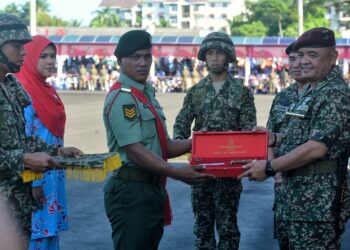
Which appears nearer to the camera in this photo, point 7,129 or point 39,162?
point 39,162

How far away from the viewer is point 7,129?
5.64 m

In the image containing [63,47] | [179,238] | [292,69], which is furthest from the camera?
[63,47]

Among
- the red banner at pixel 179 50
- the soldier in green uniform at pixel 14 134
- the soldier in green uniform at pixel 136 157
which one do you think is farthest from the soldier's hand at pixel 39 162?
the red banner at pixel 179 50

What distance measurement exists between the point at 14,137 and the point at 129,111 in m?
0.70

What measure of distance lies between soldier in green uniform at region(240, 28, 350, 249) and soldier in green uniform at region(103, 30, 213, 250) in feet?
1.85

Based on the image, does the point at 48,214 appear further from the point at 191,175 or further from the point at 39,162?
the point at 39,162

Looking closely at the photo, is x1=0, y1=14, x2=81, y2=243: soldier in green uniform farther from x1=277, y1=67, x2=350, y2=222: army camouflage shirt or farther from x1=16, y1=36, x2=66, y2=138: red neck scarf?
x1=277, y1=67, x2=350, y2=222: army camouflage shirt

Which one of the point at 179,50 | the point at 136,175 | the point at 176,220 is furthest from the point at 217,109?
the point at 179,50

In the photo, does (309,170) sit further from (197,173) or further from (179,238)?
(179,238)

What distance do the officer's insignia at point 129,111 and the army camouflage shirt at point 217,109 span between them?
6.51ft

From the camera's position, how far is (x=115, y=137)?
19.1ft

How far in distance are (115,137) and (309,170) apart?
119 centimetres

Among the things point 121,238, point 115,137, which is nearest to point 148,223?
point 121,238

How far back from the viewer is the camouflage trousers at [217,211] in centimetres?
760
